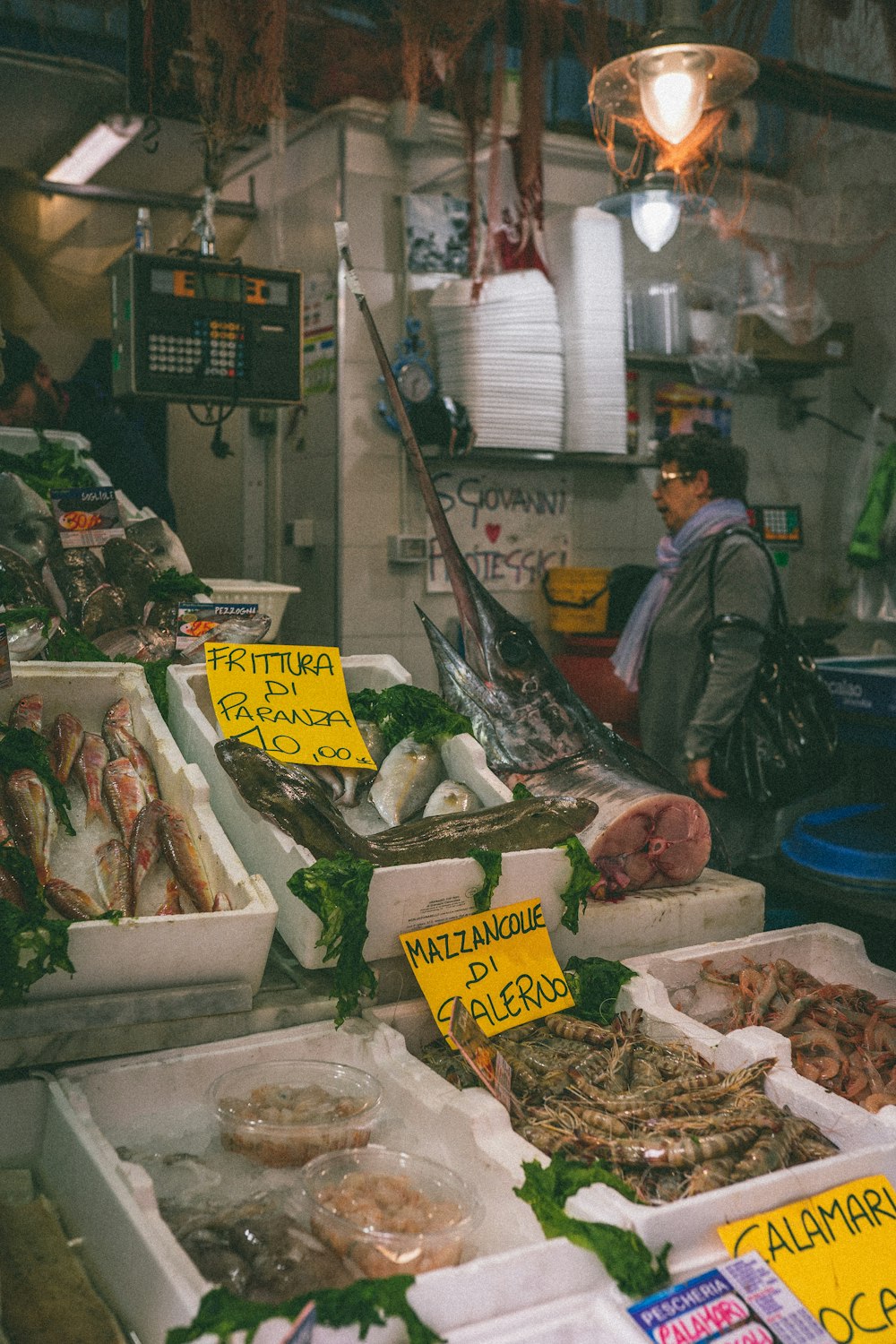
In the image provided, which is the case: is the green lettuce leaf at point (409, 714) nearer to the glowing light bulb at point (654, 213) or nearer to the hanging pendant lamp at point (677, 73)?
the hanging pendant lamp at point (677, 73)

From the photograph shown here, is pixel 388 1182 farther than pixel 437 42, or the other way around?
pixel 437 42

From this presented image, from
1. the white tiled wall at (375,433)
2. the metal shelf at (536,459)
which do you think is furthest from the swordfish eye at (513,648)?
the metal shelf at (536,459)

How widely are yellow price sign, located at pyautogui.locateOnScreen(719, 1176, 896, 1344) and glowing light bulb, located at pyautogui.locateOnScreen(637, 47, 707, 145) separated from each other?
3.32 m

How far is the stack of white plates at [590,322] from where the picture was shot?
6035 millimetres

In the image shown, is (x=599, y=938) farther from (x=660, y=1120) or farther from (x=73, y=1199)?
(x=73, y=1199)

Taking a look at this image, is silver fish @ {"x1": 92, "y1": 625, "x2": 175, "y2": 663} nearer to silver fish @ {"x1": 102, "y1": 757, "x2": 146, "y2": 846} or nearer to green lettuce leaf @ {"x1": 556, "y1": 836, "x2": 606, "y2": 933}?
silver fish @ {"x1": 102, "y1": 757, "x2": 146, "y2": 846}

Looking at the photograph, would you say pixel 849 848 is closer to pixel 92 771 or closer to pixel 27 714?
pixel 92 771

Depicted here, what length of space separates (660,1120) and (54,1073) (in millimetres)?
901

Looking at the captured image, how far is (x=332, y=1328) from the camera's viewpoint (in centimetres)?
118

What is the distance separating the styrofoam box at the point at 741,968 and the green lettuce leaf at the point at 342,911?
54cm

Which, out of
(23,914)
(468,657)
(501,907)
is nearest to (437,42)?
(468,657)

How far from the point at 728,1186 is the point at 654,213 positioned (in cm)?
451

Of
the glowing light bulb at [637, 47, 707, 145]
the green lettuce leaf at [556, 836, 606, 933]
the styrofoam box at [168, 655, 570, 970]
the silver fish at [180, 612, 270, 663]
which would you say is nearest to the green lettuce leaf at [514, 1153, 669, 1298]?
the styrofoam box at [168, 655, 570, 970]

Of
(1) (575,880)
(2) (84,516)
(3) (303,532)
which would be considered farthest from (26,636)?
(3) (303,532)
